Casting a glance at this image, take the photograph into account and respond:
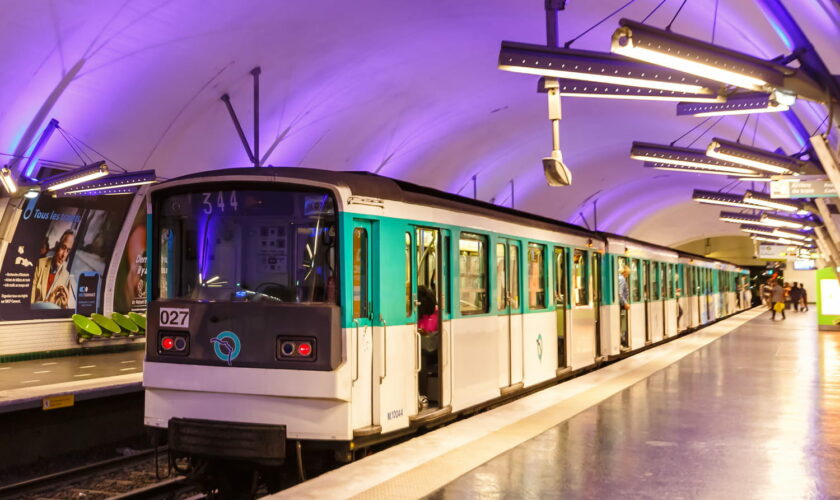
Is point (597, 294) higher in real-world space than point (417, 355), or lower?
higher

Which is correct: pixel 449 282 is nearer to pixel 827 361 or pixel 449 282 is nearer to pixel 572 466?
pixel 572 466

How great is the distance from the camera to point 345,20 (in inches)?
655

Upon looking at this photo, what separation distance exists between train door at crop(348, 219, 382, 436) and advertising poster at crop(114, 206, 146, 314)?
14524 millimetres

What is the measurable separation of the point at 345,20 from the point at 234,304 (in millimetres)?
10831

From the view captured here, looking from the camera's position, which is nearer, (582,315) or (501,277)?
(501,277)

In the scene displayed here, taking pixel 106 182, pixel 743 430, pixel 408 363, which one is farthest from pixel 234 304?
pixel 106 182

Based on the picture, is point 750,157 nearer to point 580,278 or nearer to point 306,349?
point 580,278

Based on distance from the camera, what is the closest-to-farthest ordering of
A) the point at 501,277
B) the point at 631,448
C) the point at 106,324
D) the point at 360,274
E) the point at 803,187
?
the point at 360,274 → the point at 631,448 → the point at 501,277 → the point at 803,187 → the point at 106,324

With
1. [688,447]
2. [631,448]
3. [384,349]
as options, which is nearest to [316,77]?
[384,349]

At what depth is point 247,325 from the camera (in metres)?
6.93

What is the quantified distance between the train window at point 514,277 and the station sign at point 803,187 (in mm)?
5944

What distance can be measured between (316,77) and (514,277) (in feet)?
32.4

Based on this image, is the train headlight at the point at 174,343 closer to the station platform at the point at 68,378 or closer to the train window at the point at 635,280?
the station platform at the point at 68,378

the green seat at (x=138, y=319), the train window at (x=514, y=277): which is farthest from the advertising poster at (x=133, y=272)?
the train window at (x=514, y=277)
